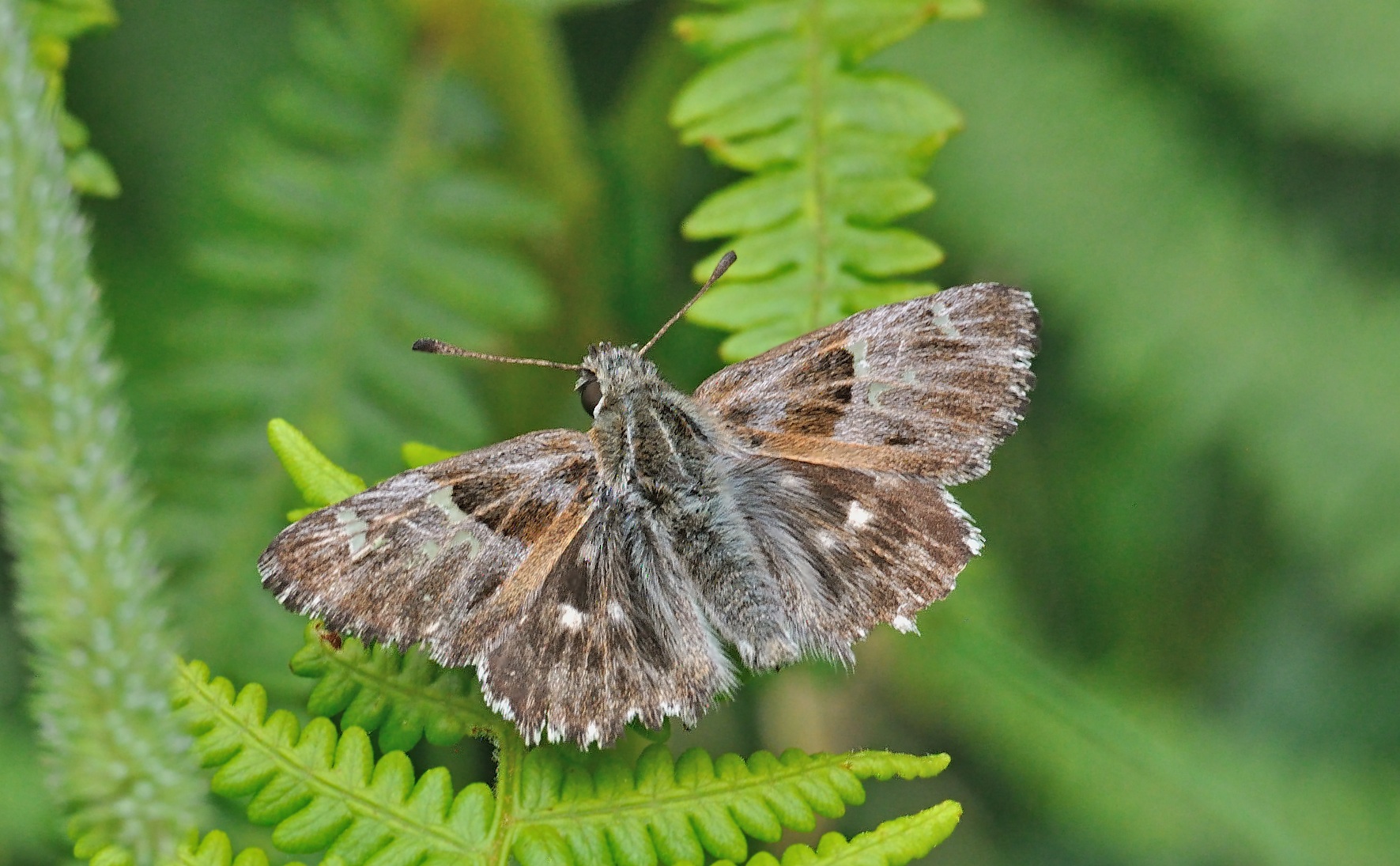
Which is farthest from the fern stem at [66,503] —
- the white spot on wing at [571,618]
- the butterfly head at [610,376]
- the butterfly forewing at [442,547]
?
the butterfly head at [610,376]

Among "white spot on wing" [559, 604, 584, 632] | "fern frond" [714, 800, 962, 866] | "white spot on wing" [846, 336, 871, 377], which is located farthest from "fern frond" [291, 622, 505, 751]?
"white spot on wing" [846, 336, 871, 377]

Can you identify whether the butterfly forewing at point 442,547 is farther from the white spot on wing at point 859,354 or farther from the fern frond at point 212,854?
the white spot on wing at point 859,354

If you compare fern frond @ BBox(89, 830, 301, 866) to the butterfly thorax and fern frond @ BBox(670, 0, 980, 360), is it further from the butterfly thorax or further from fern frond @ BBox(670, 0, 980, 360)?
fern frond @ BBox(670, 0, 980, 360)

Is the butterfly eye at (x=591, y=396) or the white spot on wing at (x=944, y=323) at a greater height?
the butterfly eye at (x=591, y=396)

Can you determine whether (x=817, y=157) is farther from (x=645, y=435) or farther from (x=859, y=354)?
(x=645, y=435)

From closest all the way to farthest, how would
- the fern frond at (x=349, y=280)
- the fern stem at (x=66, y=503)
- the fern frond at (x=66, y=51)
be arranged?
1. the fern stem at (x=66, y=503)
2. the fern frond at (x=66, y=51)
3. the fern frond at (x=349, y=280)

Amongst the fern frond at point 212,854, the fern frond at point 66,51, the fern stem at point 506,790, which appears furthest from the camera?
the fern frond at point 66,51

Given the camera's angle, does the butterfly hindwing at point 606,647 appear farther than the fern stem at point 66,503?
Yes
